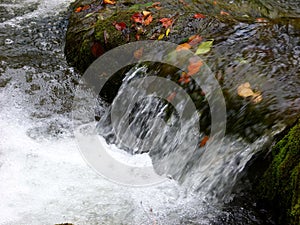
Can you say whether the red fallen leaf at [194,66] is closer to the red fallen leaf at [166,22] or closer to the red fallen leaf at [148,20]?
the red fallen leaf at [166,22]

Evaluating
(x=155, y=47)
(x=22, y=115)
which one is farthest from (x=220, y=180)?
(x=22, y=115)

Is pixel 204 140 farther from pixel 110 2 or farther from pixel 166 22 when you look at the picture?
pixel 110 2

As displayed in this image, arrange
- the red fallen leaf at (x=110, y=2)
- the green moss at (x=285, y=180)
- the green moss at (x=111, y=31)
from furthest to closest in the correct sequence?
the red fallen leaf at (x=110, y=2) → the green moss at (x=111, y=31) → the green moss at (x=285, y=180)

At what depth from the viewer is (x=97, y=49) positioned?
5961 mm

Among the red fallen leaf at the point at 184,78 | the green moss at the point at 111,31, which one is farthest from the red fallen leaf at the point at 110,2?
the red fallen leaf at the point at 184,78

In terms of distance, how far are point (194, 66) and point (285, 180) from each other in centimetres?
186

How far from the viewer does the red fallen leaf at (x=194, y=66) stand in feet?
15.1

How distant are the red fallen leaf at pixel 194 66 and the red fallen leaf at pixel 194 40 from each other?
42 centimetres

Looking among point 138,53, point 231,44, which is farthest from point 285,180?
point 138,53

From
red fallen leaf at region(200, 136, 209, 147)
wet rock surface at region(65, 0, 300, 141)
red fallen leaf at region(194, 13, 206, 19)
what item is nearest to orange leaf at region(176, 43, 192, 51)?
wet rock surface at region(65, 0, 300, 141)

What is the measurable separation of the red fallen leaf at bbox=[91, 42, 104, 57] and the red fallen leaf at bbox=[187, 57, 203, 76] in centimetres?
169

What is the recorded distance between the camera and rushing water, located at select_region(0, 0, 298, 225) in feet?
11.9

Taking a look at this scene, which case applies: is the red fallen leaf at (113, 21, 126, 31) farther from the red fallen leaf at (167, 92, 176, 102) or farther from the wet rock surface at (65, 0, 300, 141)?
the red fallen leaf at (167, 92, 176, 102)

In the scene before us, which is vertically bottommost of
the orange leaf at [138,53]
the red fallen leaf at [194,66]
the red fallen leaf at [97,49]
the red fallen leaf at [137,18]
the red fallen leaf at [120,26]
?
the red fallen leaf at [97,49]
